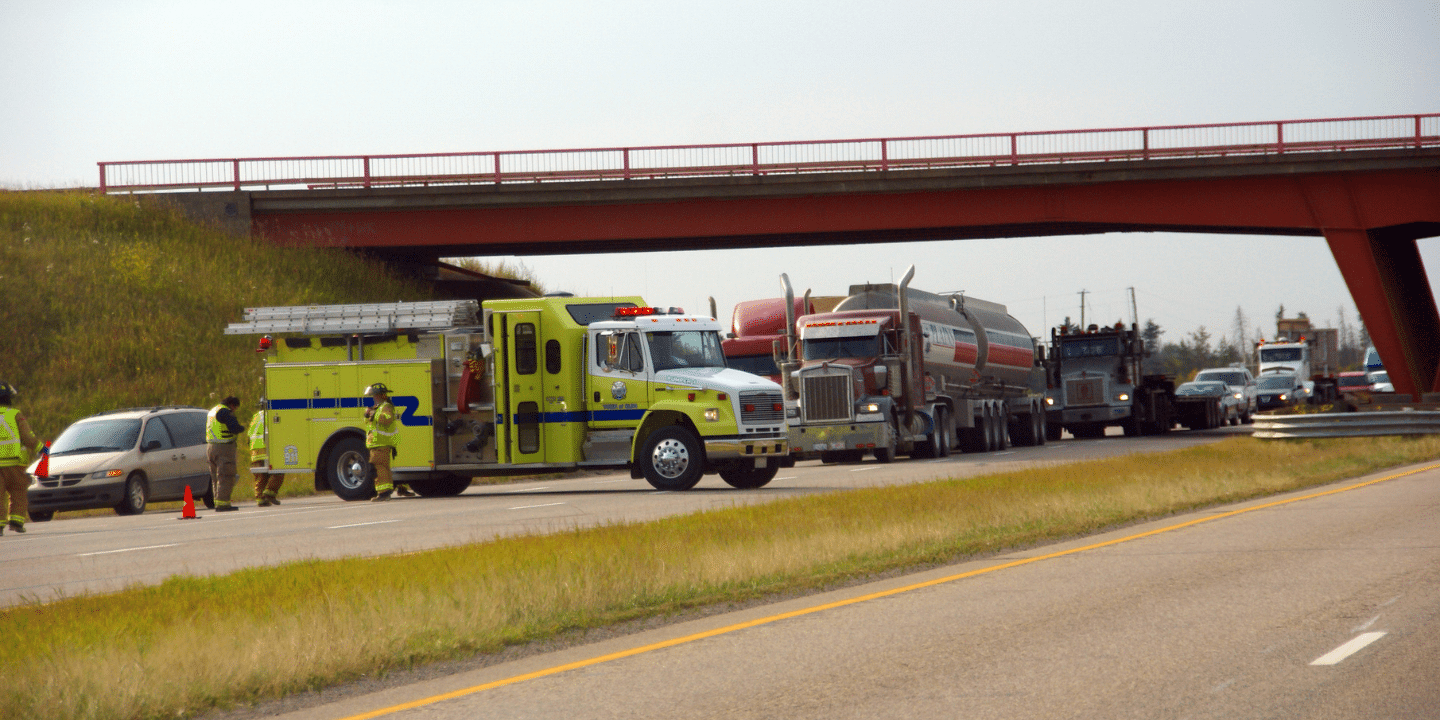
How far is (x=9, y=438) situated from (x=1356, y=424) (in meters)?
23.3

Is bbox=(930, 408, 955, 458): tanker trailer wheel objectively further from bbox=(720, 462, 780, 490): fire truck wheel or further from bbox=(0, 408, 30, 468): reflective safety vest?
bbox=(0, 408, 30, 468): reflective safety vest

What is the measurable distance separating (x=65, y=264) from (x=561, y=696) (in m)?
41.1

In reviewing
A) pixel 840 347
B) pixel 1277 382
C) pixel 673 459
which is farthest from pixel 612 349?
pixel 1277 382

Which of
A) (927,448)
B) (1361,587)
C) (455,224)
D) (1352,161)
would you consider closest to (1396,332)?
(1352,161)

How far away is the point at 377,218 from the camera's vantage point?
45562mm

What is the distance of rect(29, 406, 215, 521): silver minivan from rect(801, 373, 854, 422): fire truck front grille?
1218 centimetres

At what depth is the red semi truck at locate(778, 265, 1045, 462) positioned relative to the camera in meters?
30.6

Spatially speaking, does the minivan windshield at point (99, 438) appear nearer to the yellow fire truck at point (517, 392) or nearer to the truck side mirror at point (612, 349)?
the yellow fire truck at point (517, 392)

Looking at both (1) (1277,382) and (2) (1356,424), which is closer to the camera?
(2) (1356,424)

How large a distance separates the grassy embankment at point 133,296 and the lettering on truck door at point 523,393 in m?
15.6

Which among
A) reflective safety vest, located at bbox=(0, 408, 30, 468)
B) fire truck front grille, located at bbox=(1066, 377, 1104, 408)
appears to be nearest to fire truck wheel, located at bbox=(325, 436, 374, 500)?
reflective safety vest, located at bbox=(0, 408, 30, 468)

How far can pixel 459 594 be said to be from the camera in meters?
10.1

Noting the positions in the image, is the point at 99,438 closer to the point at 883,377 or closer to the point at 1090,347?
the point at 883,377

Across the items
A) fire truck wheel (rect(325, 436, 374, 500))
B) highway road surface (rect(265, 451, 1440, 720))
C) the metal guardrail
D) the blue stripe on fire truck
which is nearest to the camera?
highway road surface (rect(265, 451, 1440, 720))
